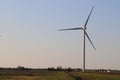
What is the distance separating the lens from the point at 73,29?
99.9m

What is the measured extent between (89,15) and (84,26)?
3914 millimetres

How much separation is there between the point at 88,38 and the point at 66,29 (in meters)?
7.59

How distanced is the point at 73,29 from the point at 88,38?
4.95 m

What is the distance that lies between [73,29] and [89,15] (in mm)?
6671

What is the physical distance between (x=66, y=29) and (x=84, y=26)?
227 inches

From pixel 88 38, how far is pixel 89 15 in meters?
7.07

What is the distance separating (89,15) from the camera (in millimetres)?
96312

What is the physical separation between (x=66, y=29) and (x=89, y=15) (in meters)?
7.37

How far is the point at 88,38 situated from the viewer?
327ft

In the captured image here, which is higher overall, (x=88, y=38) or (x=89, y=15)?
(x=89, y=15)

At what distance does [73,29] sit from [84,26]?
3376 mm
